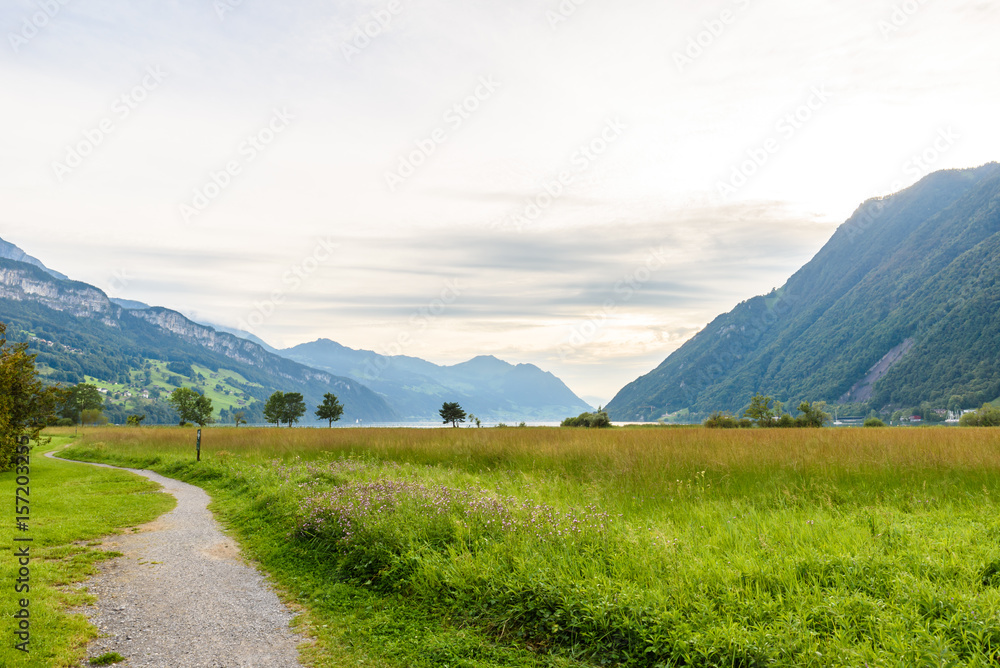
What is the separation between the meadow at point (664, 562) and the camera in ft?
15.9

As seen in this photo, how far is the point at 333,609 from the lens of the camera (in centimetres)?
718

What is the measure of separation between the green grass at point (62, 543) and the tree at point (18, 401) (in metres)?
1.37

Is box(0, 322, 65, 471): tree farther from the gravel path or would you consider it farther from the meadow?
the gravel path

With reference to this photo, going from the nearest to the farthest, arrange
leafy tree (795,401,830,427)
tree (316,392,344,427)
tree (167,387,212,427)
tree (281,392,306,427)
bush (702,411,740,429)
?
bush (702,411,740,429) → leafy tree (795,401,830,427) → tree (316,392,344,427) → tree (167,387,212,427) → tree (281,392,306,427)

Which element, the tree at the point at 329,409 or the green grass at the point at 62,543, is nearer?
the green grass at the point at 62,543

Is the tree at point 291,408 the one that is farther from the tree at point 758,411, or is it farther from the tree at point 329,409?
the tree at point 758,411

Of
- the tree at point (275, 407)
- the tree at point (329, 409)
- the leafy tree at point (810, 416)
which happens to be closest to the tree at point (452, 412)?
the tree at point (329, 409)

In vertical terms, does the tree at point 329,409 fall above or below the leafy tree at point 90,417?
above

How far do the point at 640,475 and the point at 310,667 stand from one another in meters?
8.92

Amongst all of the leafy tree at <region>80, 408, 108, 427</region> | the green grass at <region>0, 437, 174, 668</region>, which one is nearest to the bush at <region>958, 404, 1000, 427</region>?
the green grass at <region>0, 437, 174, 668</region>

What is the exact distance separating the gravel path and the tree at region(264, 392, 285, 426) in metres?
81.0

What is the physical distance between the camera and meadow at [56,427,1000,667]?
190 inches

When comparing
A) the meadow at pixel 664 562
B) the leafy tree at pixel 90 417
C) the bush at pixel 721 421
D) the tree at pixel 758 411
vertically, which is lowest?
the leafy tree at pixel 90 417

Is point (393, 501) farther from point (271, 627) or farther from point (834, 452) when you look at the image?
point (834, 452)
